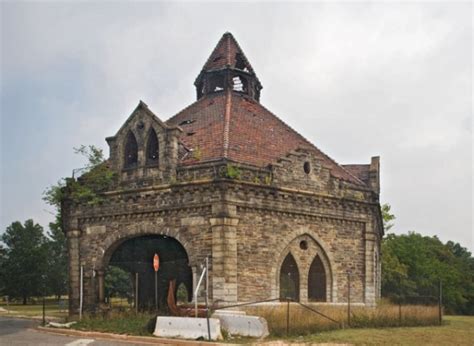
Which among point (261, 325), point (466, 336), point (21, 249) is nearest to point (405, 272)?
point (466, 336)

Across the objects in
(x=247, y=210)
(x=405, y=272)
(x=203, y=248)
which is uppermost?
(x=247, y=210)

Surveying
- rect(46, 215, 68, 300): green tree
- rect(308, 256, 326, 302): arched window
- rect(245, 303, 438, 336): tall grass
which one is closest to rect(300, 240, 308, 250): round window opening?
rect(308, 256, 326, 302): arched window

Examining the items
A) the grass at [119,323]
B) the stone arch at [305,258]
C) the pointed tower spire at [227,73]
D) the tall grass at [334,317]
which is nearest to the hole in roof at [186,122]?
the pointed tower spire at [227,73]

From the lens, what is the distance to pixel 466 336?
732 inches

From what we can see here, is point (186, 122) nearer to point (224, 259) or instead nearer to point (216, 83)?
point (216, 83)

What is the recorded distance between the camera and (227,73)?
28984 millimetres

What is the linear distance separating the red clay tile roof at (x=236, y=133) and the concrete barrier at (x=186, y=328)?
23.0ft

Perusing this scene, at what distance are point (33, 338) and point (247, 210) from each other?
27.2 ft

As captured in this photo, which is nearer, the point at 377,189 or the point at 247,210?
the point at 247,210

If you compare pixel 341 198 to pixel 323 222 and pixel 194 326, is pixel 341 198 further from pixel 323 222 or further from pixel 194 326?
pixel 194 326

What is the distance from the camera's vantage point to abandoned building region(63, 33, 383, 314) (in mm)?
20766

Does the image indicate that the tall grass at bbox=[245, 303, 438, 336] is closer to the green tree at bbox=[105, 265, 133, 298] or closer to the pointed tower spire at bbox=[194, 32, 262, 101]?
the pointed tower spire at bbox=[194, 32, 262, 101]

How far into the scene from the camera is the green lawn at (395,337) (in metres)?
16.1

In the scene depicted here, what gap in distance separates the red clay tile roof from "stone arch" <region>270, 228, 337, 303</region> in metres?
3.18
